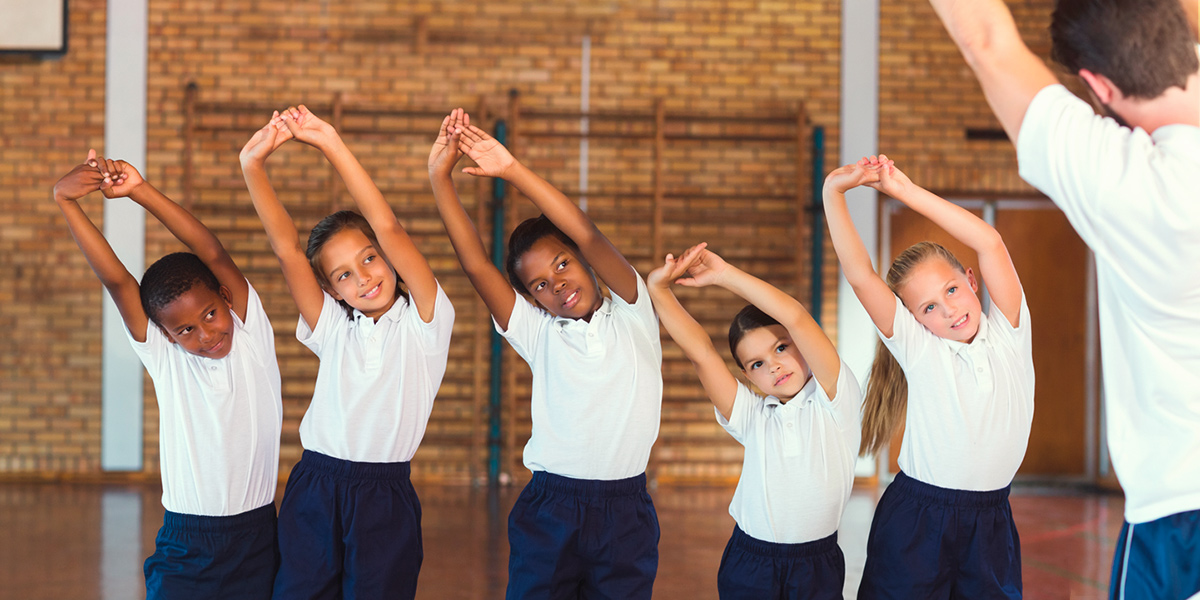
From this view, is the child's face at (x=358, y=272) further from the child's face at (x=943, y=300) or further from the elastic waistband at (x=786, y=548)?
the child's face at (x=943, y=300)

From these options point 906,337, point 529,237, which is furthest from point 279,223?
point 906,337

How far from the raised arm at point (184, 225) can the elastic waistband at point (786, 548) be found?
1.49 m

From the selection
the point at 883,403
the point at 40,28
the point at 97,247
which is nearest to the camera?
the point at 97,247

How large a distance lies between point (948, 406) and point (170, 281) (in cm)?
202

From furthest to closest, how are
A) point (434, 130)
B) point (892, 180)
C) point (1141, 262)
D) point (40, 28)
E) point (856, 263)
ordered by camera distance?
1. point (434, 130)
2. point (40, 28)
3. point (856, 263)
4. point (892, 180)
5. point (1141, 262)

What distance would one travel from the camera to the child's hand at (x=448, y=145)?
229cm

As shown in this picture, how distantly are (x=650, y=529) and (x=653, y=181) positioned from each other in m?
4.46

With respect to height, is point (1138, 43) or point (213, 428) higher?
point (1138, 43)

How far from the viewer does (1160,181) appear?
3.72ft

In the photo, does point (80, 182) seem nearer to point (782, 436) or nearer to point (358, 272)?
point (358, 272)

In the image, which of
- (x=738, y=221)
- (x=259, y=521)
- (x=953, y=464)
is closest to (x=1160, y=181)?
(x=953, y=464)

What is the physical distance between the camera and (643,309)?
2410 mm

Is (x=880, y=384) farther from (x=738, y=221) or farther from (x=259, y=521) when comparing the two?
(x=738, y=221)

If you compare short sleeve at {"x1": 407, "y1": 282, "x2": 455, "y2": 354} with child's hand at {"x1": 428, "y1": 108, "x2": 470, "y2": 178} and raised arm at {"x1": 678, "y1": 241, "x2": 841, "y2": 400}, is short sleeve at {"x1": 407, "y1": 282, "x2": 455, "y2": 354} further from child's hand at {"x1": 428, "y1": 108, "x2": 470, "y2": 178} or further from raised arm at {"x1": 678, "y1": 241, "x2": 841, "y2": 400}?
raised arm at {"x1": 678, "y1": 241, "x2": 841, "y2": 400}
